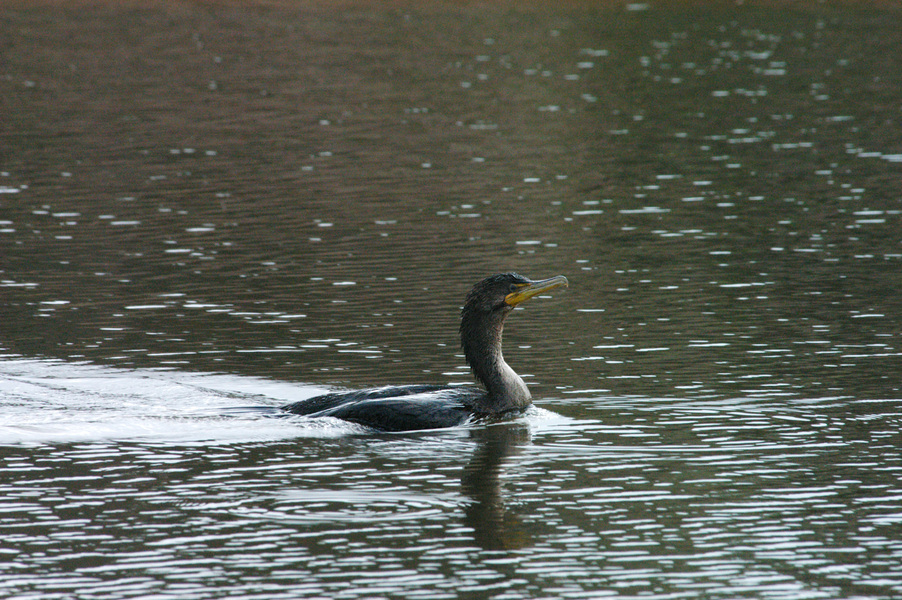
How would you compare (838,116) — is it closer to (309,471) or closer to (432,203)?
(432,203)

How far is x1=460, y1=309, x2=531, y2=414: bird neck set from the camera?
1488 centimetres

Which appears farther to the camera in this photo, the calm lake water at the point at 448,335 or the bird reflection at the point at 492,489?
the bird reflection at the point at 492,489

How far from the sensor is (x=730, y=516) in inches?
456

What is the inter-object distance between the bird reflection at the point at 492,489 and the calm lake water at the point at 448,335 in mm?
51

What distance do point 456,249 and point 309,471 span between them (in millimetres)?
11162

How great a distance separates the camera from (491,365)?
15.2 meters

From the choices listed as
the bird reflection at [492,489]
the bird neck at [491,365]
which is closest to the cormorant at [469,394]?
the bird neck at [491,365]

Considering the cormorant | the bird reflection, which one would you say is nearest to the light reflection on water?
the bird reflection

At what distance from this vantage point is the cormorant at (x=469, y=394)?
1441 cm

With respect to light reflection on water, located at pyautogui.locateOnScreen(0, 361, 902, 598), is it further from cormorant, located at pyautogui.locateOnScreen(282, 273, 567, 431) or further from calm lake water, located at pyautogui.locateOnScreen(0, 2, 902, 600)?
cormorant, located at pyautogui.locateOnScreen(282, 273, 567, 431)

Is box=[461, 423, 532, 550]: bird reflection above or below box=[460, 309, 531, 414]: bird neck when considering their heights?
below

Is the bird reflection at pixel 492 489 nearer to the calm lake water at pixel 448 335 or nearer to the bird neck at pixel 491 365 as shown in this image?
the calm lake water at pixel 448 335

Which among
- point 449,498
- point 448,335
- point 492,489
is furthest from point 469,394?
point 448,335

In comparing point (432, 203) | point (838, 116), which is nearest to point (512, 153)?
point (432, 203)
